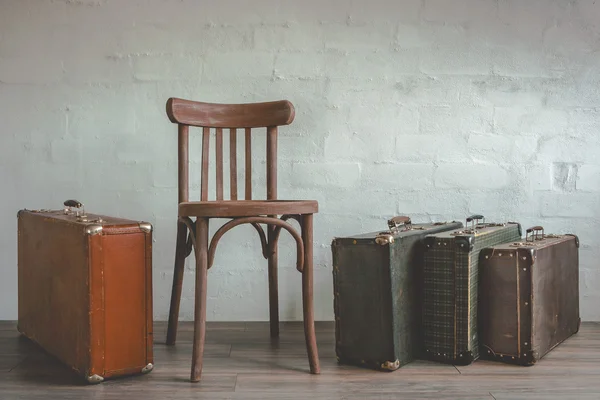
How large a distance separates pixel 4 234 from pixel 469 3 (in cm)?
246

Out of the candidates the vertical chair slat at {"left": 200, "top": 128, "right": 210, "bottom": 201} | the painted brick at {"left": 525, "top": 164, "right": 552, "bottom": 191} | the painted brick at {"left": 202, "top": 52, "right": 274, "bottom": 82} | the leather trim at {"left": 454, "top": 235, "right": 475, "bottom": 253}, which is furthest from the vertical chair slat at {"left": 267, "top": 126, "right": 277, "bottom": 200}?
the painted brick at {"left": 525, "top": 164, "right": 552, "bottom": 191}

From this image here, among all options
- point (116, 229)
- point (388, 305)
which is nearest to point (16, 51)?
point (116, 229)

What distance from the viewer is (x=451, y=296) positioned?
2279mm

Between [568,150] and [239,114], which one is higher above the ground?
[239,114]

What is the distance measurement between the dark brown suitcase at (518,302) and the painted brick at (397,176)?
73cm

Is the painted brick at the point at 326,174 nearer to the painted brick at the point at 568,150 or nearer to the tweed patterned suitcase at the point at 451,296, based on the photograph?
the tweed patterned suitcase at the point at 451,296

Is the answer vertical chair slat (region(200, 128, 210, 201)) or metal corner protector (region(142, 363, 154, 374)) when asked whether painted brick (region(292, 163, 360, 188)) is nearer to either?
vertical chair slat (region(200, 128, 210, 201))

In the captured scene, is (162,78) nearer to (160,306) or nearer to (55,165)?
(55,165)

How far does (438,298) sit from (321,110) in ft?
3.74

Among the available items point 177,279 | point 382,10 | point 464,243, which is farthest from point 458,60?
point 177,279

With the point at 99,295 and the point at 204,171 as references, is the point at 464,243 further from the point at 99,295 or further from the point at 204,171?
the point at 99,295

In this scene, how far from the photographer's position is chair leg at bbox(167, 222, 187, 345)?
2477mm

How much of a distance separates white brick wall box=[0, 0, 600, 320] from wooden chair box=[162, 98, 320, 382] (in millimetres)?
397

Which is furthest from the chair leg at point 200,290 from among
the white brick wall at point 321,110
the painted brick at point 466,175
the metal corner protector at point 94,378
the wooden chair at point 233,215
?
the painted brick at point 466,175
